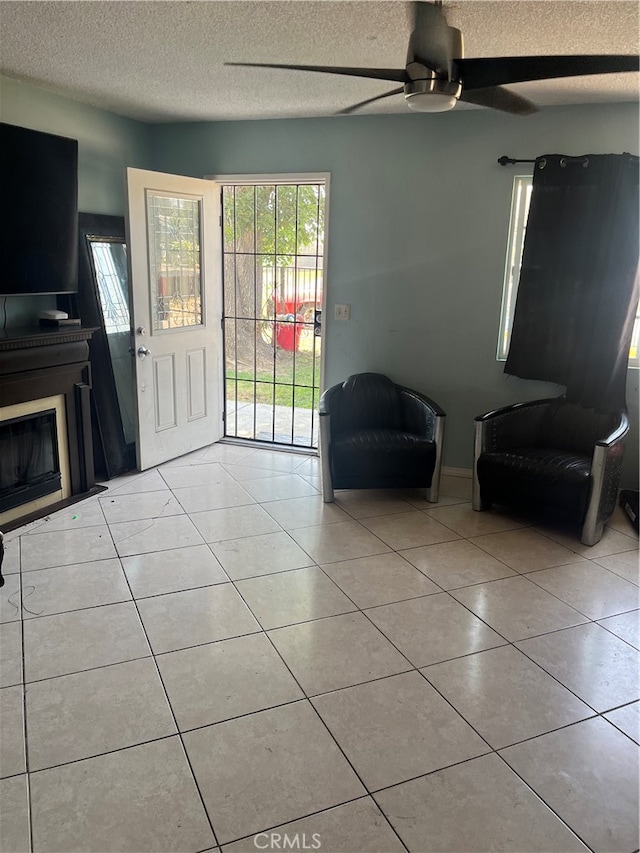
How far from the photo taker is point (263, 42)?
271 cm

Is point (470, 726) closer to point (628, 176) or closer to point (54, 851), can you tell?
point (54, 851)

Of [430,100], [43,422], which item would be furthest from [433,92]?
[43,422]

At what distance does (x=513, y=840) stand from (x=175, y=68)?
3610 millimetres

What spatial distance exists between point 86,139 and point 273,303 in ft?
6.29

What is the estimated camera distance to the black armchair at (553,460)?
3299mm

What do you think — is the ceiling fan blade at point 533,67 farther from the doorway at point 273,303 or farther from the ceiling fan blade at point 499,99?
the doorway at point 273,303

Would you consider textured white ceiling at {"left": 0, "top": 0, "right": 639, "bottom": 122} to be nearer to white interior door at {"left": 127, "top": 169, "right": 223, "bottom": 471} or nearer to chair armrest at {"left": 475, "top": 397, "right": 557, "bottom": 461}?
white interior door at {"left": 127, "top": 169, "right": 223, "bottom": 471}

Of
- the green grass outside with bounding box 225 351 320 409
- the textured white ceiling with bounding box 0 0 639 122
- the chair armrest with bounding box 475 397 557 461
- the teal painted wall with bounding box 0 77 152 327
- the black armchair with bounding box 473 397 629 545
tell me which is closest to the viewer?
the textured white ceiling with bounding box 0 0 639 122

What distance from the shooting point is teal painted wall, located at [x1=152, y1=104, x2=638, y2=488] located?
3963mm

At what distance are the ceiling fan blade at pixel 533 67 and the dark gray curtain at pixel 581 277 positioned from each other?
180 cm

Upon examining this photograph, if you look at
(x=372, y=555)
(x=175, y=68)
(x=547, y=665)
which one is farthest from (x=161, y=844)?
(x=175, y=68)

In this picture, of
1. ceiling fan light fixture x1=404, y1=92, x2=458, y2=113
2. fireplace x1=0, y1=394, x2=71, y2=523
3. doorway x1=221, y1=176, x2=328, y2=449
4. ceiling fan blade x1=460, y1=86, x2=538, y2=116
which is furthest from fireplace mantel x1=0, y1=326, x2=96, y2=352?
ceiling fan blade x1=460, y1=86, x2=538, y2=116

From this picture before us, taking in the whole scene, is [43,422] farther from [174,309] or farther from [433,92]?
[433,92]

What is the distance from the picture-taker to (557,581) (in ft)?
9.71
